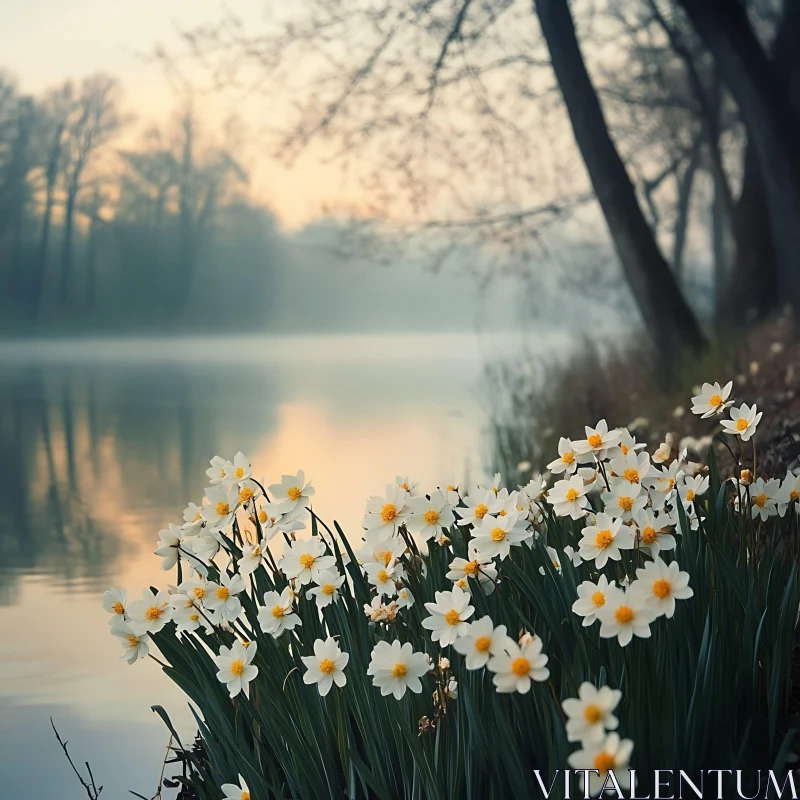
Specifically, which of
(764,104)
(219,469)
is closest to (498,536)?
(219,469)

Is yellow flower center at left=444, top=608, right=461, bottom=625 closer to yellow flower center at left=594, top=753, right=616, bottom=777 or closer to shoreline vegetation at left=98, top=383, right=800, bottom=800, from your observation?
shoreline vegetation at left=98, top=383, right=800, bottom=800

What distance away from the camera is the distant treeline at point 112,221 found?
1038cm

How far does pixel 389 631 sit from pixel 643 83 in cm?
776

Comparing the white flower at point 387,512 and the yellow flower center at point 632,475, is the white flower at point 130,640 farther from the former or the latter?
the yellow flower center at point 632,475

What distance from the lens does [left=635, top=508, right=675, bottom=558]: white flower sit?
1.15 m

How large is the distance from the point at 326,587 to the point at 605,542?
372mm

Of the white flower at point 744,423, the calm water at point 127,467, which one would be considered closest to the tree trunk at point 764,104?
the calm water at point 127,467

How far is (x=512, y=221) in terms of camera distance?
20.3 ft

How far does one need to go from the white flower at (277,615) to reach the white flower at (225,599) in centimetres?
5

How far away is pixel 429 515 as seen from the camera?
124 cm

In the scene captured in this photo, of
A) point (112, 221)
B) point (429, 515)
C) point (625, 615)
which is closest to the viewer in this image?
point (625, 615)

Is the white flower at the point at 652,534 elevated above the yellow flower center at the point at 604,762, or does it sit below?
above

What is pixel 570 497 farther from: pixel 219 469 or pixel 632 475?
pixel 219 469

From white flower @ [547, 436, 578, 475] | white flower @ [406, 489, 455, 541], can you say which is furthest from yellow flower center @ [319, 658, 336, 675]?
white flower @ [547, 436, 578, 475]
